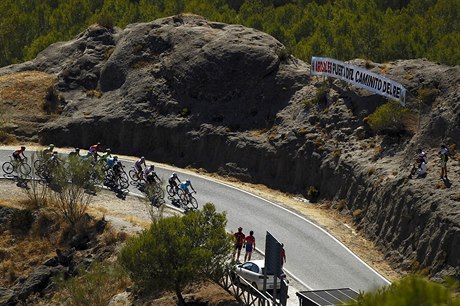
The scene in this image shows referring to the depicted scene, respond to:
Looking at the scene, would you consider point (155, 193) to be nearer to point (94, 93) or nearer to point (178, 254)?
point (178, 254)

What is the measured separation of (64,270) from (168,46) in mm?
23691

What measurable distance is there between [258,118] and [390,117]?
36.1 feet

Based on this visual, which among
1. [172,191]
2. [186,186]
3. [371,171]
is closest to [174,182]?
[172,191]

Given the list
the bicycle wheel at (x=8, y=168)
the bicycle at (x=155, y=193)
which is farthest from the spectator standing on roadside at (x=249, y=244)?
the bicycle wheel at (x=8, y=168)

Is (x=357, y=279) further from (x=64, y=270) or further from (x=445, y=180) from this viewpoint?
(x=64, y=270)

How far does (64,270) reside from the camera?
42000mm

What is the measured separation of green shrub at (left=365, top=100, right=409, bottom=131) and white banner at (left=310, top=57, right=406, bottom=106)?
1.41ft

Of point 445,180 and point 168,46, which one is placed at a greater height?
point 168,46

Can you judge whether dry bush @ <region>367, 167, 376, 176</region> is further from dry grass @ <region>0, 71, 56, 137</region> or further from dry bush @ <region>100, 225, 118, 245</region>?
dry grass @ <region>0, 71, 56, 137</region>

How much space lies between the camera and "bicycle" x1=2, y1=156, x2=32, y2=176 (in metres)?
47.8

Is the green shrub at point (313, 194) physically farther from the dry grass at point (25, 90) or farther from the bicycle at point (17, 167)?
the dry grass at point (25, 90)

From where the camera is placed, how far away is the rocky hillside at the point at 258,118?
40.2 m

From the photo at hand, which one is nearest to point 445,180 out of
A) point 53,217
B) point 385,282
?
point 385,282

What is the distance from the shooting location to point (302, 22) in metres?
83.9
